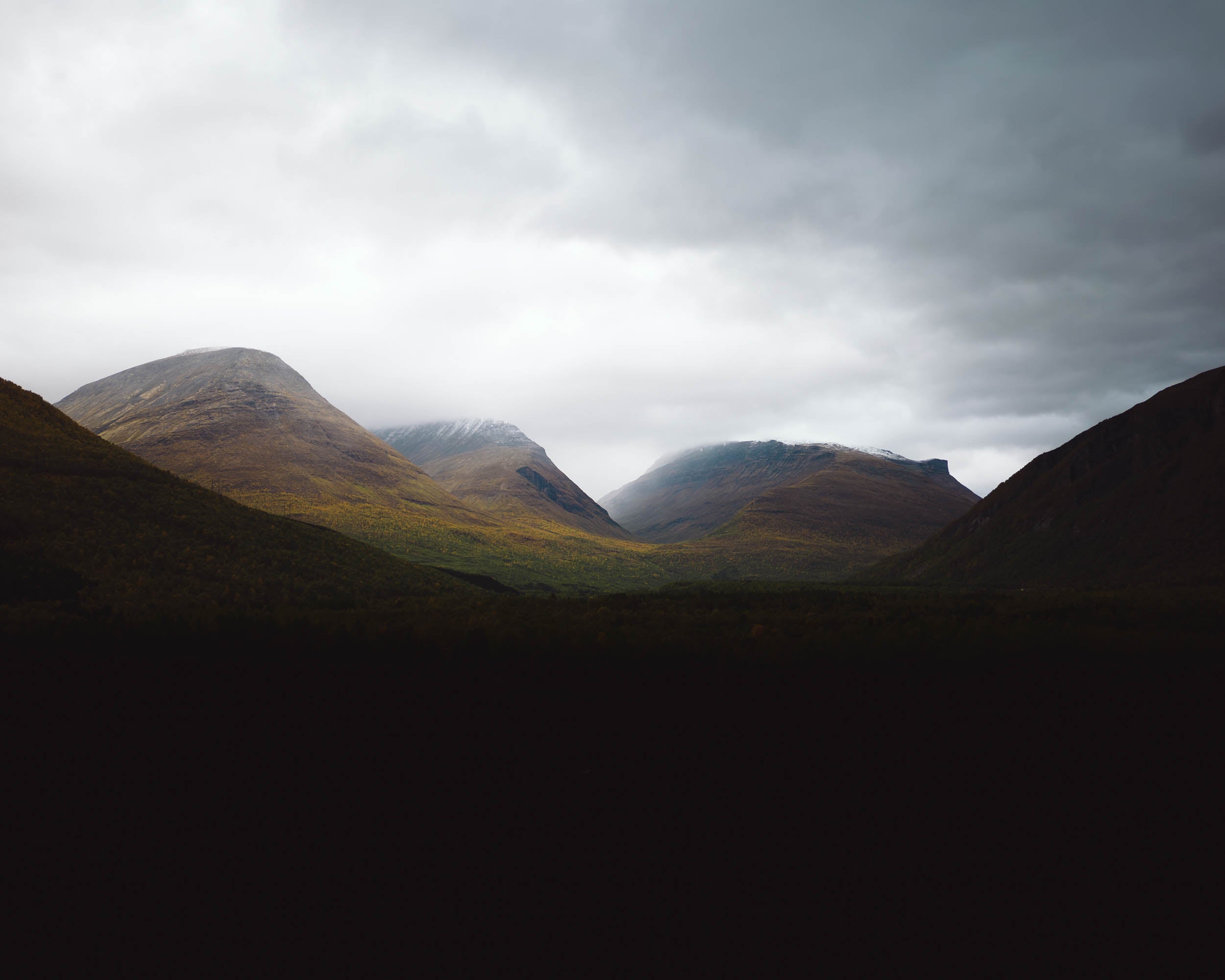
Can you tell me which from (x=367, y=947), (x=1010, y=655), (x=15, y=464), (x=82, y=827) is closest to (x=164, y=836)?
(x=82, y=827)

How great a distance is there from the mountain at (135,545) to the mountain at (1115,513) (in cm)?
10223

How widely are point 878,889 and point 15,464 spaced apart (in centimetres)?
7575

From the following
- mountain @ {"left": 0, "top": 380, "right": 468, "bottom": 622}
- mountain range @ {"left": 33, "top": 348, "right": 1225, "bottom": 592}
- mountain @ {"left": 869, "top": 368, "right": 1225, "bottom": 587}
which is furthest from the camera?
mountain range @ {"left": 33, "top": 348, "right": 1225, "bottom": 592}

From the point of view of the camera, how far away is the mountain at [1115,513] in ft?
279

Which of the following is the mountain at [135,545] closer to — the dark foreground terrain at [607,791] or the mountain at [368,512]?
the dark foreground terrain at [607,791]

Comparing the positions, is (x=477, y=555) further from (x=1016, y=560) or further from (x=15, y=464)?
(x=1016, y=560)

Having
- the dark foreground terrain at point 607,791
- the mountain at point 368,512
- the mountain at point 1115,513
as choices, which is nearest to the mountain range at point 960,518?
the mountain at point 1115,513

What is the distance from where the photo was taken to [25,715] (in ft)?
50.4

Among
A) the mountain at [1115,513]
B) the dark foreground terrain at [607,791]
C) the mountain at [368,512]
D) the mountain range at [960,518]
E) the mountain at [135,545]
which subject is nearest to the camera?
Answer: the dark foreground terrain at [607,791]

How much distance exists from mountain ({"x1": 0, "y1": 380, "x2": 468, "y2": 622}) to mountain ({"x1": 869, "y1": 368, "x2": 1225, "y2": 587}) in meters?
102

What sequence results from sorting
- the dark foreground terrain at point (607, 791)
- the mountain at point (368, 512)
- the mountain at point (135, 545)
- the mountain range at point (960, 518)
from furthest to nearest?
the mountain at point (368, 512), the mountain range at point (960, 518), the mountain at point (135, 545), the dark foreground terrain at point (607, 791)

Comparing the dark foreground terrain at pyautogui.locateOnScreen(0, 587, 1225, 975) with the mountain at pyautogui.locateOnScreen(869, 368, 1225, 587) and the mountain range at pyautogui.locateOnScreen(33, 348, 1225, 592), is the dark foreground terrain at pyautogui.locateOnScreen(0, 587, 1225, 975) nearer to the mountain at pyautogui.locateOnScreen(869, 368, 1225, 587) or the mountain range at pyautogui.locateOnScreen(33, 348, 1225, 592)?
the mountain at pyautogui.locateOnScreen(869, 368, 1225, 587)

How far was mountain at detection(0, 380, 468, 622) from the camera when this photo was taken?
1497 inches

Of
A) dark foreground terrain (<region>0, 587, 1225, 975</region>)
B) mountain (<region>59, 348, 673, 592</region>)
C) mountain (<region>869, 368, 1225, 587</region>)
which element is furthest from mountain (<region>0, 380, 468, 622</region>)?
mountain (<region>869, 368, 1225, 587</region>)
